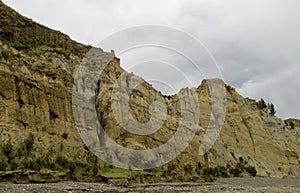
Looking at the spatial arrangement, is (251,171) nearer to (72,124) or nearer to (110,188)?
(72,124)

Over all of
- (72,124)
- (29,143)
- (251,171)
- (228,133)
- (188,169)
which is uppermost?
(228,133)

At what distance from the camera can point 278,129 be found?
110 meters

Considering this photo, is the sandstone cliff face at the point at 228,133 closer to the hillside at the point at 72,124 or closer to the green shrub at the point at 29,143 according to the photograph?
the hillside at the point at 72,124

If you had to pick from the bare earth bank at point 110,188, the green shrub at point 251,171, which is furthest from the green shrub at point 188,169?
the green shrub at point 251,171

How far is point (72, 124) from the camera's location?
178 feet

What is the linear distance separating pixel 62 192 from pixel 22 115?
2370 cm

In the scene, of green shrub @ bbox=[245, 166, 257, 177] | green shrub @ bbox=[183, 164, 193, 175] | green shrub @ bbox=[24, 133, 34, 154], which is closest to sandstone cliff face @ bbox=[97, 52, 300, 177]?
green shrub @ bbox=[183, 164, 193, 175]

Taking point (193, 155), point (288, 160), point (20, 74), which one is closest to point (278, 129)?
point (288, 160)

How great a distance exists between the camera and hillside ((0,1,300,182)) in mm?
45938

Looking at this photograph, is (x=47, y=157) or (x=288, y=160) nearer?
(x=47, y=157)

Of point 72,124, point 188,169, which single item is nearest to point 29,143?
point 72,124

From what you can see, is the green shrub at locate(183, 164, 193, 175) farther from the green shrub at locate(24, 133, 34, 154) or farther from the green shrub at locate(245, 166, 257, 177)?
the green shrub at locate(24, 133, 34, 154)

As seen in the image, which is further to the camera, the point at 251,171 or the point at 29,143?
the point at 251,171

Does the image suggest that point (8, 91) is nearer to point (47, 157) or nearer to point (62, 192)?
point (47, 157)
